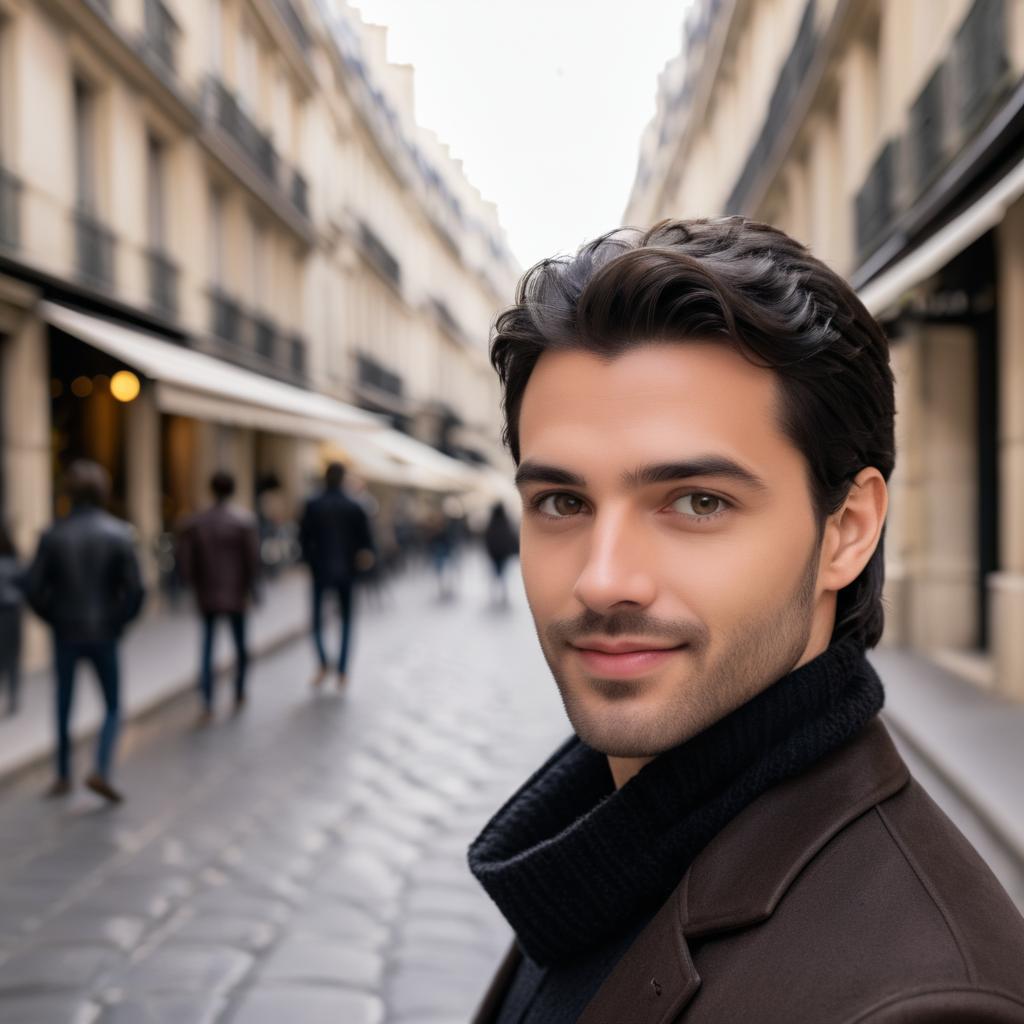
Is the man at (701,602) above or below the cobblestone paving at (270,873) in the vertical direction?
above

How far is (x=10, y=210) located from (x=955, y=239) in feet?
31.6

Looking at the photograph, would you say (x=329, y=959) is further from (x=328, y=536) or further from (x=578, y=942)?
(x=328, y=536)

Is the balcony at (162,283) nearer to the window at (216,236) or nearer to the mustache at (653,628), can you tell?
the window at (216,236)

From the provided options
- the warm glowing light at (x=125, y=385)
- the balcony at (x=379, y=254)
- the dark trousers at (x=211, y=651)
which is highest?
the balcony at (x=379, y=254)

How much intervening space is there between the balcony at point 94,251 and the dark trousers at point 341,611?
261 inches

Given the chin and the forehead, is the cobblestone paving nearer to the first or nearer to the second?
the chin

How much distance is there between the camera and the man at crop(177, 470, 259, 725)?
912 cm

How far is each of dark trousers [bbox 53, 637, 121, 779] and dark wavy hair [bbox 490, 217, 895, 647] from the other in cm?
593

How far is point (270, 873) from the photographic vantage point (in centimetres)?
525

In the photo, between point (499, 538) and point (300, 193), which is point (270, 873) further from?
point (300, 193)

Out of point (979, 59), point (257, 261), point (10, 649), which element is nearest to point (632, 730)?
point (10, 649)

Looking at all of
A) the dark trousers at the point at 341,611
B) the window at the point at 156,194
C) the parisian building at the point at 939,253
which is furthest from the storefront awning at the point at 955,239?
the window at the point at 156,194

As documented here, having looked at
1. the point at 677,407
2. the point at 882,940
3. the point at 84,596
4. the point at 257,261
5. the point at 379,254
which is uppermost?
the point at 379,254

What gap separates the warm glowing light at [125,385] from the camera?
43.0 feet
